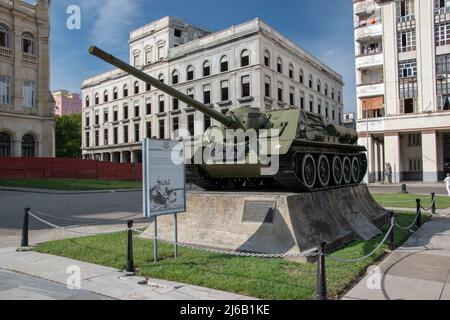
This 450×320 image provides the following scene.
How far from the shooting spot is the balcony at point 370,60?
129ft

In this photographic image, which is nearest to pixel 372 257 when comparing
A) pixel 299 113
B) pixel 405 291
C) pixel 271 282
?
pixel 405 291

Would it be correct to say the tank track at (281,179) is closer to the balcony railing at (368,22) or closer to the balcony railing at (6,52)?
the balcony railing at (368,22)

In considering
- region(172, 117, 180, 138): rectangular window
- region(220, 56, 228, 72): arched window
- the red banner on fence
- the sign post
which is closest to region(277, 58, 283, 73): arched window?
region(220, 56, 228, 72): arched window

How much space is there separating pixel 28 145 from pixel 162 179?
33.4 metres

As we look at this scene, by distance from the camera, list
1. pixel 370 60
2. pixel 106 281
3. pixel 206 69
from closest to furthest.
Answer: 1. pixel 106 281
2. pixel 370 60
3. pixel 206 69

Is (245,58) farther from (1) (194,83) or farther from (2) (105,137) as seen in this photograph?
(2) (105,137)

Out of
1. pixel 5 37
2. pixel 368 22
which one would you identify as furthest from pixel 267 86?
pixel 5 37

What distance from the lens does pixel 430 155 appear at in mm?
35969

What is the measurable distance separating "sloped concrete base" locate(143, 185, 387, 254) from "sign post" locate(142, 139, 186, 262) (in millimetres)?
1301

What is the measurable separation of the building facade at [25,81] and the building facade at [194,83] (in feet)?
55.4

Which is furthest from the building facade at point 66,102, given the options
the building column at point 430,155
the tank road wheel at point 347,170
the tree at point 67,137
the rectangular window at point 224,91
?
the tank road wheel at point 347,170

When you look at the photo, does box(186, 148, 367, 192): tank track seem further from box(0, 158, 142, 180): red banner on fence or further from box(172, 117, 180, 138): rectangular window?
box(172, 117, 180, 138): rectangular window

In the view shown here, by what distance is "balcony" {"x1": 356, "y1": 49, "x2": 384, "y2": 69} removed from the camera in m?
39.2
